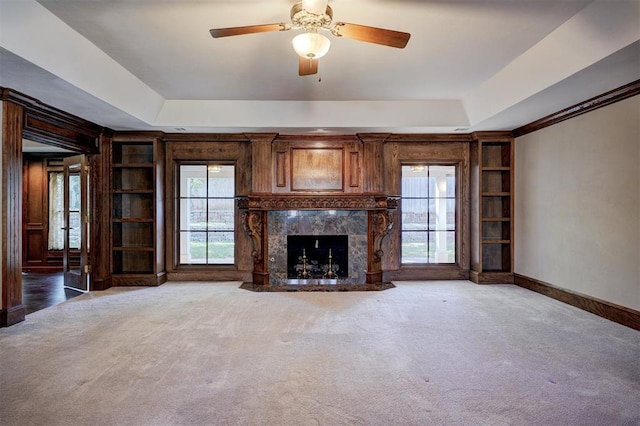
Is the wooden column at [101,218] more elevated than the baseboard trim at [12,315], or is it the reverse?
the wooden column at [101,218]

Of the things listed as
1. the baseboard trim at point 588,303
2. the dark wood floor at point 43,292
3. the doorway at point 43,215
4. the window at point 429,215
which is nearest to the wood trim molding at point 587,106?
the window at point 429,215

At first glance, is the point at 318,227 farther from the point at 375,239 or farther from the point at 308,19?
the point at 308,19

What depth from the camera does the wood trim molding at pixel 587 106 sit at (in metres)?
3.39

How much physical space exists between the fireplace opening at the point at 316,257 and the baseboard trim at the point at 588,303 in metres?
2.73

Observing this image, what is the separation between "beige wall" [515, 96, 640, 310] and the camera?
349 centimetres

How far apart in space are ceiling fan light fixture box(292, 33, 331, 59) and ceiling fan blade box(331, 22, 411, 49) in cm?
13

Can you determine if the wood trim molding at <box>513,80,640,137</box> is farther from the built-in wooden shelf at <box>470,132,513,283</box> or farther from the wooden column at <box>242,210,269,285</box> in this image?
the wooden column at <box>242,210,269,285</box>

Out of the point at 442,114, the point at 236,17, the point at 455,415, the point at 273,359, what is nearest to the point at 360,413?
the point at 455,415

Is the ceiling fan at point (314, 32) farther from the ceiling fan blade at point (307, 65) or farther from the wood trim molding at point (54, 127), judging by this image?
the wood trim molding at point (54, 127)

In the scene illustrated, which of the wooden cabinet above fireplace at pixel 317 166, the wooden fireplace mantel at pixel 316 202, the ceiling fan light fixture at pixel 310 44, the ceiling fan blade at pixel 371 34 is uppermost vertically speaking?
the ceiling fan blade at pixel 371 34

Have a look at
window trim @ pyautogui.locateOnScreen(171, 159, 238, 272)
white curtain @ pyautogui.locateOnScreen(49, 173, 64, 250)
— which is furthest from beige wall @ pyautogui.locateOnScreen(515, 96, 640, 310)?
white curtain @ pyautogui.locateOnScreen(49, 173, 64, 250)

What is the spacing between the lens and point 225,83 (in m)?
4.28

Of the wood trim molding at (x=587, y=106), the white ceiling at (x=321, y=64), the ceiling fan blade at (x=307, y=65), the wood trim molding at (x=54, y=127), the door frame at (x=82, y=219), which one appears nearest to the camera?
the white ceiling at (x=321, y=64)

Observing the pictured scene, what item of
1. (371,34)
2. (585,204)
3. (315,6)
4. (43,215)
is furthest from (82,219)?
(585,204)
